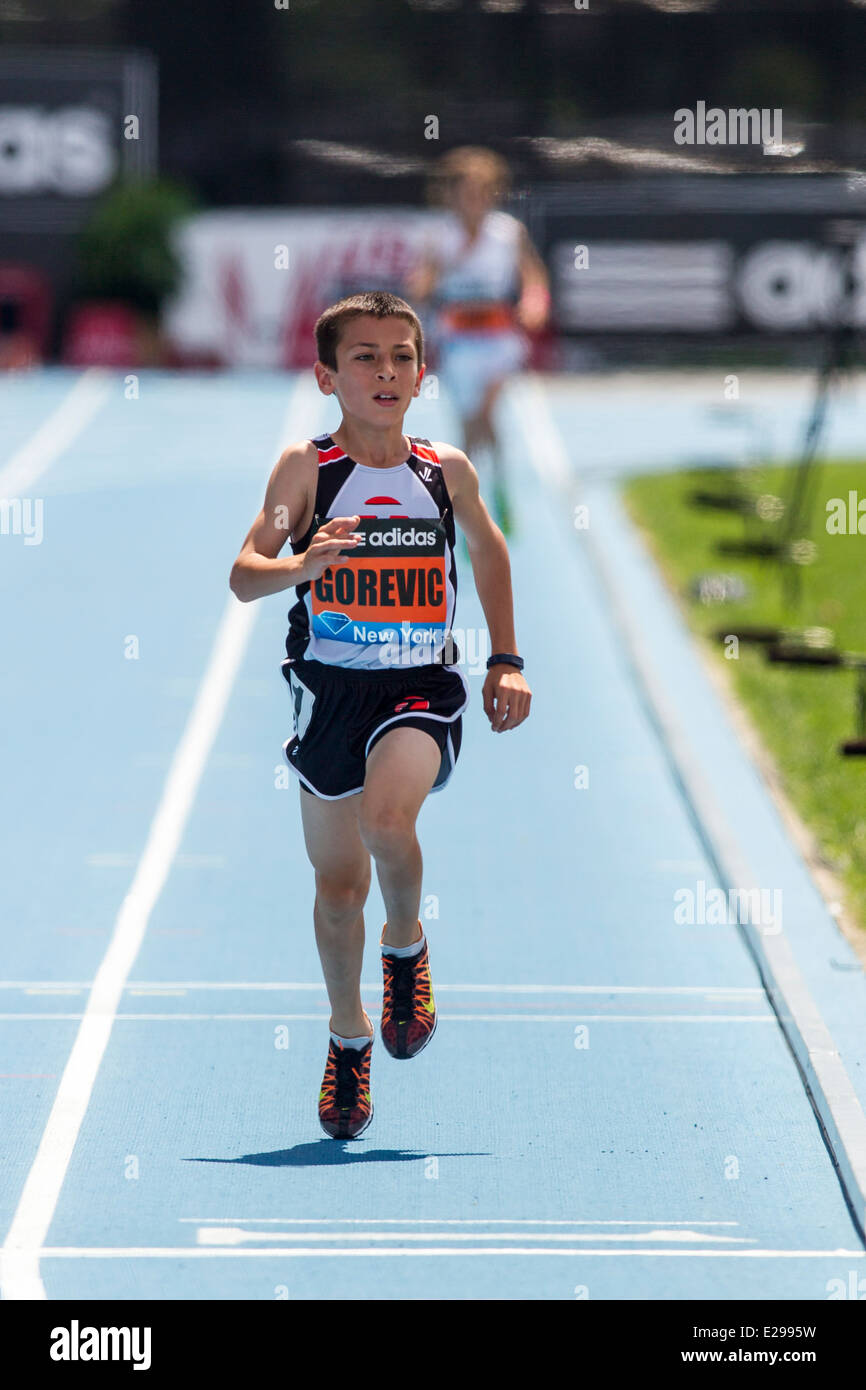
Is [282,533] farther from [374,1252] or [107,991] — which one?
[107,991]

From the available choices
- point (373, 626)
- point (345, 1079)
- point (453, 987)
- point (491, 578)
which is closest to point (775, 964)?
point (453, 987)

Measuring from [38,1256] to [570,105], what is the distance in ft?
98.7

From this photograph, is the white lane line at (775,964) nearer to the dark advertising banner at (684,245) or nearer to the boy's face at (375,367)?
the boy's face at (375,367)

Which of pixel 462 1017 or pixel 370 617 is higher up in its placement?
pixel 370 617

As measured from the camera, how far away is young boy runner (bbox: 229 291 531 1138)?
16.2ft

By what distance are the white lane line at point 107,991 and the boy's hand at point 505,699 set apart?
62.7 inches

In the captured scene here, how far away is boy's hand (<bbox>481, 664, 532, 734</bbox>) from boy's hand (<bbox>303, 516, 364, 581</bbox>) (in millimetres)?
572

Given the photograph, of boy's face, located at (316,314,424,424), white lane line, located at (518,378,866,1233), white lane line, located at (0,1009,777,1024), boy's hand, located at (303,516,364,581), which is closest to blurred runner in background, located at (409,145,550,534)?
white lane line, located at (518,378,866,1233)

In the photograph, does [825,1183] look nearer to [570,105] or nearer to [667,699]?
[667,699]

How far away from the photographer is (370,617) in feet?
16.4

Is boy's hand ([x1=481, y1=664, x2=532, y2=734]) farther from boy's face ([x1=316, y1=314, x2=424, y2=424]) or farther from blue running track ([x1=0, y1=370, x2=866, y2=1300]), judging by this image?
blue running track ([x1=0, y1=370, x2=866, y2=1300])

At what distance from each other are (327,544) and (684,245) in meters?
24.0

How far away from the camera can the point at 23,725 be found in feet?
33.0

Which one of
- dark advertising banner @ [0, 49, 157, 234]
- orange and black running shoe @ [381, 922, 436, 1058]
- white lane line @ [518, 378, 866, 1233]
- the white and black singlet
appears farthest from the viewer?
dark advertising banner @ [0, 49, 157, 234]
